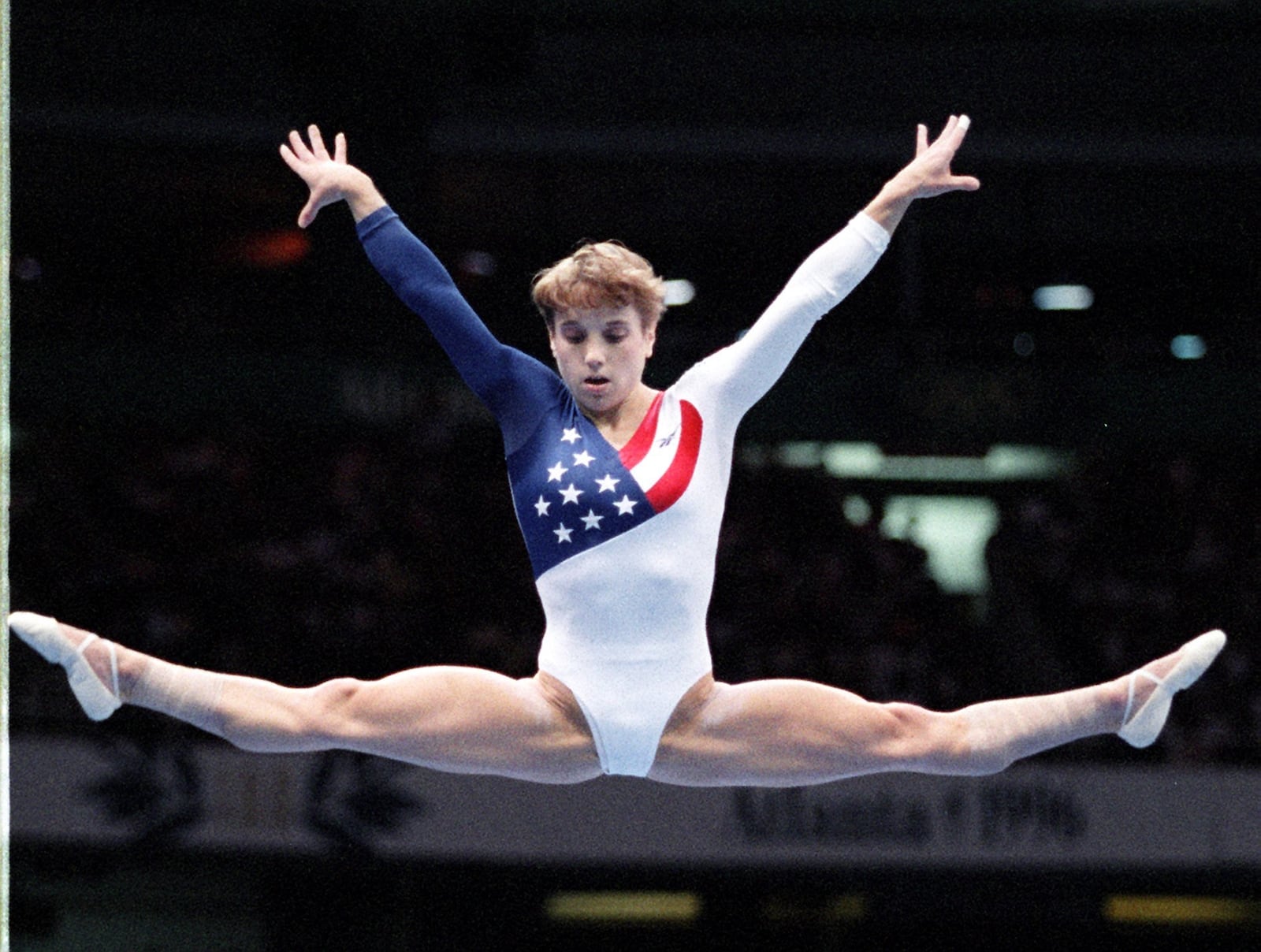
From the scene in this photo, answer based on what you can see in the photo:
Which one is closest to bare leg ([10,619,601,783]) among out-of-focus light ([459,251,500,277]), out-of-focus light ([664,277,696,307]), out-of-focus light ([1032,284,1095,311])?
out-of-focus light ([459,251,500,277])

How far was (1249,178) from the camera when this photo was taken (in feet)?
42.3

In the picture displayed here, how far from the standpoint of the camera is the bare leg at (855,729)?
4.35m

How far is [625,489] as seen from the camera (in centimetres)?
440

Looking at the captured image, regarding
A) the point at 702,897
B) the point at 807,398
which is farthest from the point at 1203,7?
the point at 702,897

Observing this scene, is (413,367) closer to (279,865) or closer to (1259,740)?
(279,865)

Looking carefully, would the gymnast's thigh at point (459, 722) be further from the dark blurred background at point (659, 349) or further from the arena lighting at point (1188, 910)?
the arena lighting at point (1188, 910)

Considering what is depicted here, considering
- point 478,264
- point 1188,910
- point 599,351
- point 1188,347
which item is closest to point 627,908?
point 1188,910

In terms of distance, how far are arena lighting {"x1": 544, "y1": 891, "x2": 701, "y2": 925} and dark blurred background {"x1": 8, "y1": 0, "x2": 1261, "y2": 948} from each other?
0.85 ft

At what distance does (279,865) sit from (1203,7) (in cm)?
834

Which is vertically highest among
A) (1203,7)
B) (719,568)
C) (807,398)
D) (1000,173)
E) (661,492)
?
(1203,7)

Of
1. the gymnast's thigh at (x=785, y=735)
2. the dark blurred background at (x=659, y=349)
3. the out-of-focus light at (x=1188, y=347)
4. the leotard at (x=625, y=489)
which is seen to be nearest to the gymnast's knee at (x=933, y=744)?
the gymnast's thigh at (x=785, y=735)

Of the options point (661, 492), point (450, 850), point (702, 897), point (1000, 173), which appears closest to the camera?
point (661, 492)

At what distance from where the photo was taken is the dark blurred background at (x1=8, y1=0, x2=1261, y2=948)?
1071 cm

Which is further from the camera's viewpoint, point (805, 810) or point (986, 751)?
point (805, 810)
